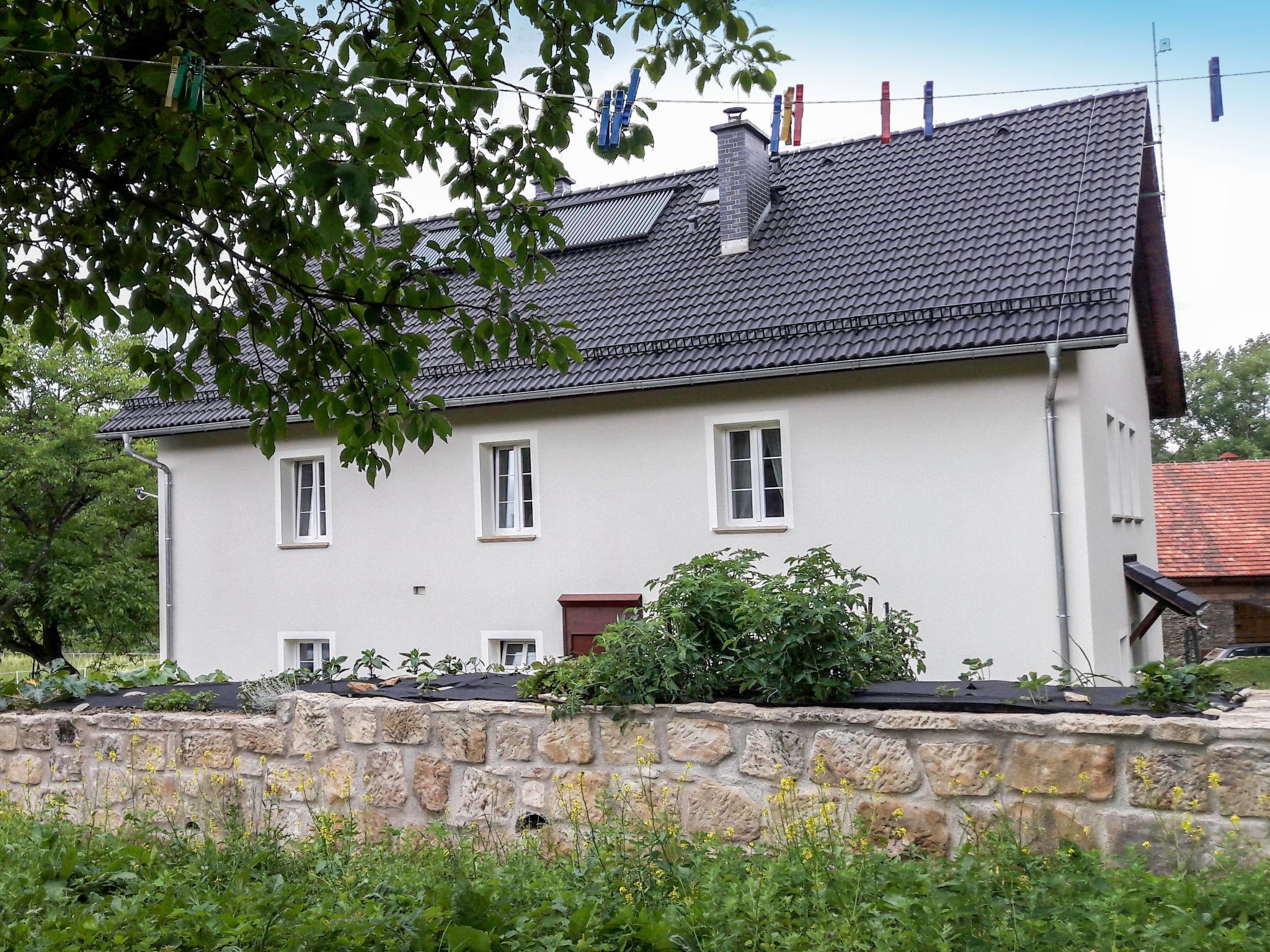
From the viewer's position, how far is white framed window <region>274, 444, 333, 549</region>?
1575cm

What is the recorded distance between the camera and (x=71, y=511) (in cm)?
2875

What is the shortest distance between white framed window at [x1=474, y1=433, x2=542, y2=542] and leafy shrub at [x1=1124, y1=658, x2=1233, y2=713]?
10.2 m

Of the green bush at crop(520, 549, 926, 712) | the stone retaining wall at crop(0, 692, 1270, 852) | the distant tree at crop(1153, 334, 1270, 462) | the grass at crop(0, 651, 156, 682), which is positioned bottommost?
the grass at crop(0, 651, 156, 682)

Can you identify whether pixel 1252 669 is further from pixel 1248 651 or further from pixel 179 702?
pixel 179 702

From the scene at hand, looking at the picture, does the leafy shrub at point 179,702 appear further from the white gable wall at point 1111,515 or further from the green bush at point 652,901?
the white gable wall at point 1111,515

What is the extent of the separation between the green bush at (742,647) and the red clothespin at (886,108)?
468 centimetres

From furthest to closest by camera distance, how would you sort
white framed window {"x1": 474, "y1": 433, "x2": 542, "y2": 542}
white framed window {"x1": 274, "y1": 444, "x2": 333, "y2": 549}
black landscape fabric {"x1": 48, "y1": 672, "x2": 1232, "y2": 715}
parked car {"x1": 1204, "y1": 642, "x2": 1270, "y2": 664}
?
parked car {"x1": 1204, "y1": 642, "x2": 1270, "y2": 664} → white framed window {"x1": 274, "y1": 444, "x2": 333, "y2": 549} → white framed window {"x1": 474, "y1": 433, "x2": 542, "y2": 542} → black landscape fabric {"x1": 48, "y1": 672, "x2": 1232, "y2": 715}

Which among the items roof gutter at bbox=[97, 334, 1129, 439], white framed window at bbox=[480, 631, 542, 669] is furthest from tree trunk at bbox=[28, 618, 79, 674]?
white framed window at bbox=[480, 631, 542, 669]

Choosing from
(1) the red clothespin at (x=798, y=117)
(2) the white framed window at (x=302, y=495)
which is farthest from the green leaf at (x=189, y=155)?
(2) the white framed window at (x=302, y=495)

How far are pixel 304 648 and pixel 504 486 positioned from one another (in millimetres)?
3845

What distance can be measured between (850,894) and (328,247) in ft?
11.3

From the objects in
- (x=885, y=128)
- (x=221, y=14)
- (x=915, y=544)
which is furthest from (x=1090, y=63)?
(x=221, y=14)

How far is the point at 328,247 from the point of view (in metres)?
5.15

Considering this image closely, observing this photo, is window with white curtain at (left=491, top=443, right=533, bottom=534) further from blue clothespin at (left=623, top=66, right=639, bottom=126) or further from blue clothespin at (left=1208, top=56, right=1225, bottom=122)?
blue clothespin at (left=1208, top=56, right=1225, bottom=122)
